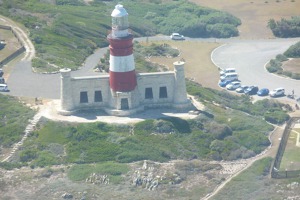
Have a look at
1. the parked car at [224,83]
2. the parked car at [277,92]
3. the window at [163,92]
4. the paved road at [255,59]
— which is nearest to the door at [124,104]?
the window at [163,92]

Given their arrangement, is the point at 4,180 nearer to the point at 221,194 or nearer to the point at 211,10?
the point at 221,194

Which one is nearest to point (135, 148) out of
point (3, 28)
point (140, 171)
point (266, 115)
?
point (140, 171)

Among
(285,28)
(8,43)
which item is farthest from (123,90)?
(285,28)

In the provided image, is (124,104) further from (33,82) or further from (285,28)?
(285,28)

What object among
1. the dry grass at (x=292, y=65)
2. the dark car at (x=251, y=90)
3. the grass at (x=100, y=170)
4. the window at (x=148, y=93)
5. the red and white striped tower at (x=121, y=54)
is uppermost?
the red and white striped tower at (x=121, y=54)

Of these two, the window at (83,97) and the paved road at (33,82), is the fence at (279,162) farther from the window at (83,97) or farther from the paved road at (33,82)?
the paved road at (33,82)

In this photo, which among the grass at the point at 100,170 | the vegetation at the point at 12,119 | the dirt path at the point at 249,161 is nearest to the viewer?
the dirt path at the point at 249,161
